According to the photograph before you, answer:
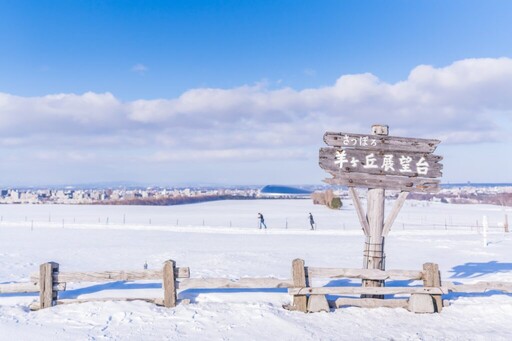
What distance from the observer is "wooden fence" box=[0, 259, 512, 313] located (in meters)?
9.79

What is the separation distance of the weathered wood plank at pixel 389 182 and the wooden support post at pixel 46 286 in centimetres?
704

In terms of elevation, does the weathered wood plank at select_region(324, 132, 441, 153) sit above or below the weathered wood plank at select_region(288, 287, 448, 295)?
above

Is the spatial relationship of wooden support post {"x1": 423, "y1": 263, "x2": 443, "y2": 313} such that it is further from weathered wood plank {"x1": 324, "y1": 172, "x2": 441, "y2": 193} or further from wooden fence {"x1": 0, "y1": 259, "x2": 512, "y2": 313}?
weathered wood plank {"x1": 324, "y1": 172, "x2": 441, "y2": 193}

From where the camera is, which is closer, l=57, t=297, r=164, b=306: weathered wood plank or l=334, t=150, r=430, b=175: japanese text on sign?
l=57, t=297, r=164, b=306: weathered wood plank

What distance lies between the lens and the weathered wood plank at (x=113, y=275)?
9.80 metres

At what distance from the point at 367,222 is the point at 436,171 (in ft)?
7.23

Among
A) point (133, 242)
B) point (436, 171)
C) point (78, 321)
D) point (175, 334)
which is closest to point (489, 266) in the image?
point (436, 171)

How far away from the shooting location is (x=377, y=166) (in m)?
11.2

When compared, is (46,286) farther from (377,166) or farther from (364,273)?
(377,166)

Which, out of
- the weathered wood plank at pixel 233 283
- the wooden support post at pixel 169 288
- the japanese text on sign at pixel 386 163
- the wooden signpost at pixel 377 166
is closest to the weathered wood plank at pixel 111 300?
the wooden support post at pixel 169 288

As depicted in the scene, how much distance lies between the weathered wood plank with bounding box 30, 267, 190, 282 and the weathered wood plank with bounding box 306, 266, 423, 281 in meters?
2.96

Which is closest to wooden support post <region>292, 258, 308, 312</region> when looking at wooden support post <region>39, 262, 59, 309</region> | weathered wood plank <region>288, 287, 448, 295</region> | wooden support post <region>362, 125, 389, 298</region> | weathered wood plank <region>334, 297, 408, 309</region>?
weathered wood plank <region>288, 287, 448, 295</region>

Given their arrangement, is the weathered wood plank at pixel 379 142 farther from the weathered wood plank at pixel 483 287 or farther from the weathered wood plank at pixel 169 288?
the weathered wood plank at pixel 169 288

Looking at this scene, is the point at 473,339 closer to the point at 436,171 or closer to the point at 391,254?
the point at 436,171
